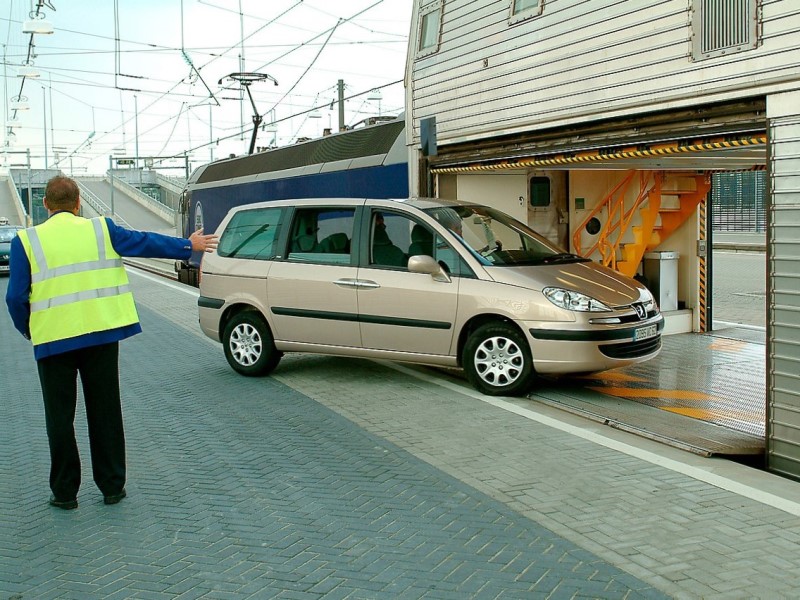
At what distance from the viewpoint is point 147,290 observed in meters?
22.2

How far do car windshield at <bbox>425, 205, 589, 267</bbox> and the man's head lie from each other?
4.06 metres

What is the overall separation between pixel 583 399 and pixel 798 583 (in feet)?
13.8

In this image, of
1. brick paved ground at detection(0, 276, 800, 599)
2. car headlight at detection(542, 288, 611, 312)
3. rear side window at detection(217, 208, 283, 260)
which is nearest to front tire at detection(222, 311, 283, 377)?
rear side window at detection(217, 208, 283, 260)

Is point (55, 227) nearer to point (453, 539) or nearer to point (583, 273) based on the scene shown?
point (453, 539)

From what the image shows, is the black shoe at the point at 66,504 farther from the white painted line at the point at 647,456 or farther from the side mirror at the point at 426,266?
the side mirror at the point at 426,266

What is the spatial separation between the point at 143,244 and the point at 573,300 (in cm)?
390

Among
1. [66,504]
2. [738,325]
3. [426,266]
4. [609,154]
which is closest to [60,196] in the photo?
[66,504]

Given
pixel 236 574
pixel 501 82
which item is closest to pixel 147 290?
pixel 501 82

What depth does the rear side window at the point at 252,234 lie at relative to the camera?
9656 mm

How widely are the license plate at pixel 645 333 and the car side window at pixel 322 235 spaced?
2.76 meters

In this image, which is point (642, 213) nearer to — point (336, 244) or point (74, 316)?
point (336, 244)

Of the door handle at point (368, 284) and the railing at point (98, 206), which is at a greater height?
the railing at point (98, 206)

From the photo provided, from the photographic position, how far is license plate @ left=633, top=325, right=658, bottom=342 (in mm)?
8191

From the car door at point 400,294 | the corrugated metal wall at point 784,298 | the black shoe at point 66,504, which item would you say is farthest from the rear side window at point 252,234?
the corrugated metal wall at point 784,298
